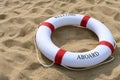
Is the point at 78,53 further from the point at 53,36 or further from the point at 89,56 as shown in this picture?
the point at 53,36

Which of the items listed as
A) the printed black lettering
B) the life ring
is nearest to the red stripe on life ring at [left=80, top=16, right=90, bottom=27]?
the life ring

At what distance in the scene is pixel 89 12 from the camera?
327 cm

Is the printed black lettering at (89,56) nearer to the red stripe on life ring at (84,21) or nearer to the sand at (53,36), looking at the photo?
the sand at (53,36)

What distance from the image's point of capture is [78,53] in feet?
8.05

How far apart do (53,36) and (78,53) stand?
52 centimetres

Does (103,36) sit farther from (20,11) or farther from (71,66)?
(20,11)

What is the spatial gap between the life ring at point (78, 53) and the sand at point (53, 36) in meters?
0.08

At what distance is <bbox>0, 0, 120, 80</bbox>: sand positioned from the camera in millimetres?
2387

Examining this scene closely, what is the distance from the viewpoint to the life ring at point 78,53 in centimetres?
242

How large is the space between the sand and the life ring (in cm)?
8

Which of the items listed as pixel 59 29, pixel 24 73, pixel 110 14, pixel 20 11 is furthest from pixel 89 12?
pixel 24 73

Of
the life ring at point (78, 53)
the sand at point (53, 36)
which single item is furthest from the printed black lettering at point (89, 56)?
the sand at point (53, 36)

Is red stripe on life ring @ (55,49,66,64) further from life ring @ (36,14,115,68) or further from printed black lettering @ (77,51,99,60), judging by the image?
printed black lettering @ (77,51,99,60)

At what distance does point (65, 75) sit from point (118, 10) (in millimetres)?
1303
